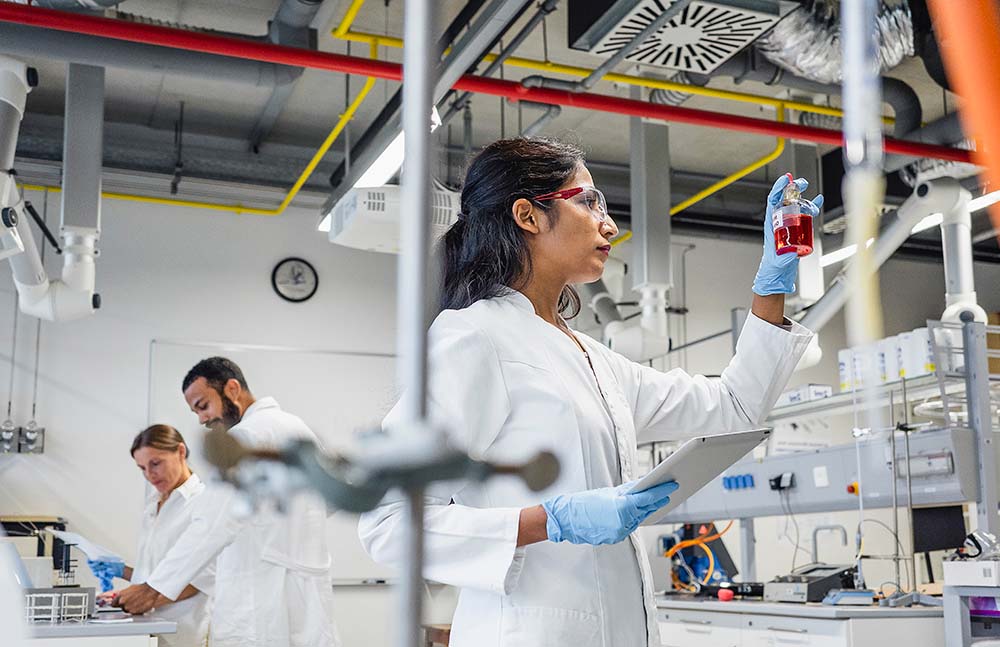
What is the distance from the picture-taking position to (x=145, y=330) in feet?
21.3

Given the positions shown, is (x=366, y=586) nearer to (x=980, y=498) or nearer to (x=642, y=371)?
(x=980, y=498)

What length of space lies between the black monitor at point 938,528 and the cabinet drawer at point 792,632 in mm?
624

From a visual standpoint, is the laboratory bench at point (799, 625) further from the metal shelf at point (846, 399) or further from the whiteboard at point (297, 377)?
the whiteboard at point (297, 377)

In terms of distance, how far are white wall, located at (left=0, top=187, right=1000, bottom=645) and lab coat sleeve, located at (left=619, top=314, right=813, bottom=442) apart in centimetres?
418

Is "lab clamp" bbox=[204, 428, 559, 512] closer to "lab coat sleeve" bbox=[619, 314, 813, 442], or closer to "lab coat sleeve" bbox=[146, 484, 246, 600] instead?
"lab coat sleeve" bbox=[619, 314, 813, 442]

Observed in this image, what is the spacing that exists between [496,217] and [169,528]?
2879 millimetres

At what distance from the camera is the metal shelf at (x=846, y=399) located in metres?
4.06

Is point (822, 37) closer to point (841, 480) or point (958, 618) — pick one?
point (841, 480)

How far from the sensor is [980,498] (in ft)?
11.5

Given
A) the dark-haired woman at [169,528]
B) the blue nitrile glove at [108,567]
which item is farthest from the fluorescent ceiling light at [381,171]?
the blue nitrile glove at [108,567]

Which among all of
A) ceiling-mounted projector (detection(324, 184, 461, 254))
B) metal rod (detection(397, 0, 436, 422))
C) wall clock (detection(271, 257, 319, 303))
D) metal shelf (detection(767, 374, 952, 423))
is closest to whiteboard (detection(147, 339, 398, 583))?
wall clock (detection(271, 257, 319, 303))

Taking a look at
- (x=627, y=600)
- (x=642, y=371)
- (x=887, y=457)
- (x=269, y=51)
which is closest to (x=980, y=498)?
Answer: (x=887, y=457)

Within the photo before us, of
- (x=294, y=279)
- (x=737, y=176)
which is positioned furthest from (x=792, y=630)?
(x=294, y=279)

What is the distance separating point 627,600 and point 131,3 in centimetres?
458
